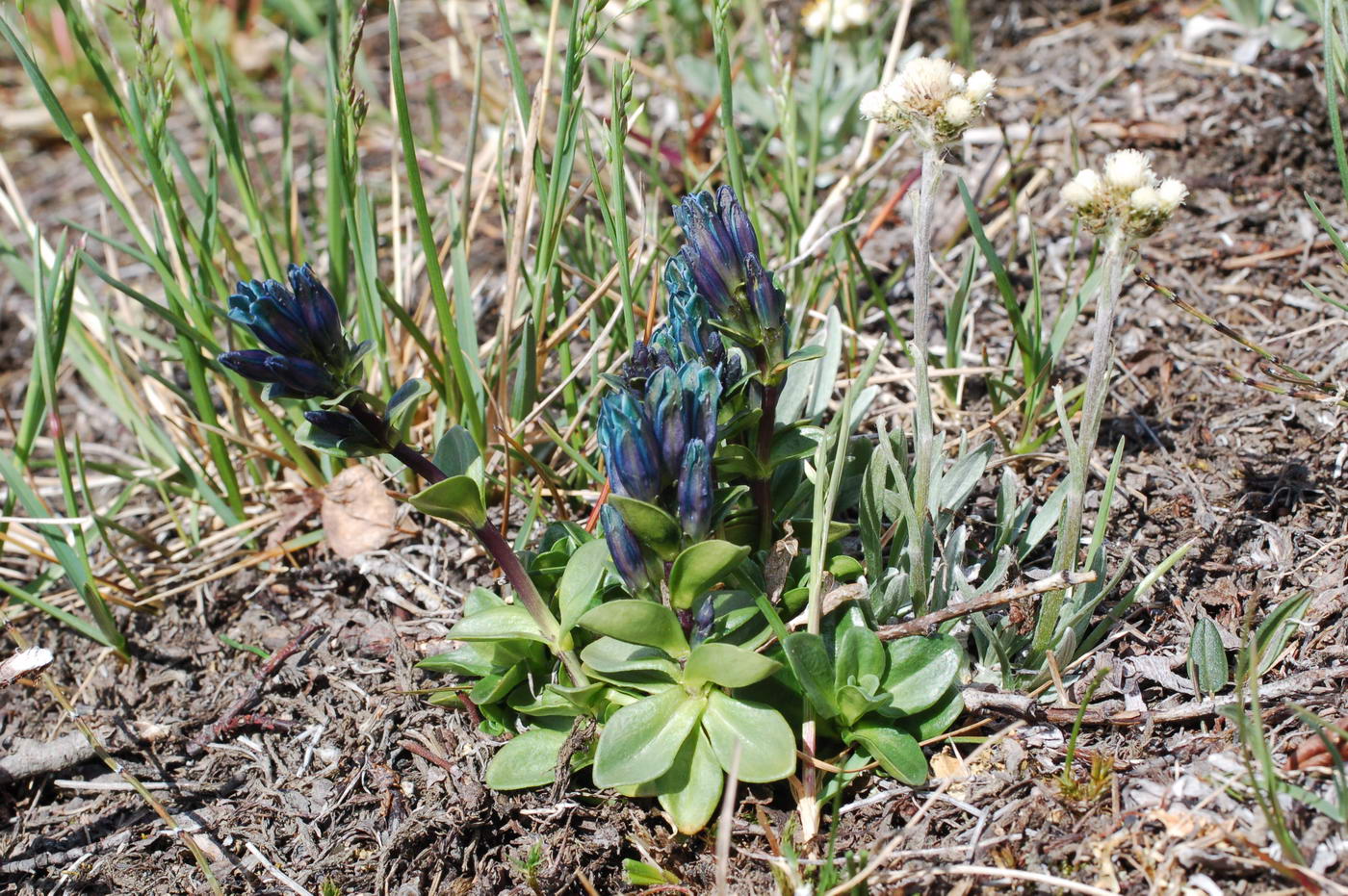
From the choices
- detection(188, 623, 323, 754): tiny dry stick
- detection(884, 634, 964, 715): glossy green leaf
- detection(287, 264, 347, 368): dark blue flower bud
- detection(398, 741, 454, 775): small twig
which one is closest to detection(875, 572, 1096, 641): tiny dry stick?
detection(884, 634, 964, 715): glossy green leaf

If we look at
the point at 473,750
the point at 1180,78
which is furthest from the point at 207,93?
the point at 1180,78

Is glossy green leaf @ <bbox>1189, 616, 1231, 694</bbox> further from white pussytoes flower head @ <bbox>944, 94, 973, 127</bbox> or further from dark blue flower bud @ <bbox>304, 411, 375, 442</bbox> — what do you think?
dark blue flower bud @ <bbox>304, 411, 375, 442</bbox>

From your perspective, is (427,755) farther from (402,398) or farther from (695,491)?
(695,491)

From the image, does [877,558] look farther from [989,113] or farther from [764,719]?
[989,113]

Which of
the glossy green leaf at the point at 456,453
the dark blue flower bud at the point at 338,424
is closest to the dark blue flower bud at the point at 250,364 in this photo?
the dark blue flower bud at the point at 338,424

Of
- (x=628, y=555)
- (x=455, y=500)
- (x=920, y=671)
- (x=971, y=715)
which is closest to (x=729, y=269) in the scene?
(x=628, y=555)

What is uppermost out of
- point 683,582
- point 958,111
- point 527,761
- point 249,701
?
point 958,111
